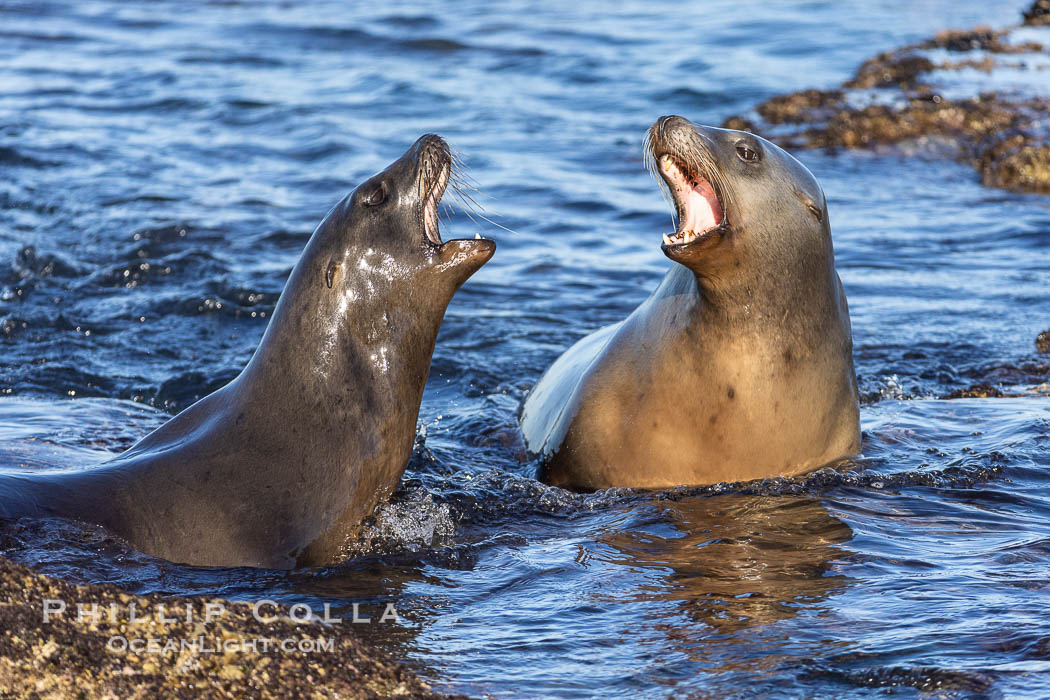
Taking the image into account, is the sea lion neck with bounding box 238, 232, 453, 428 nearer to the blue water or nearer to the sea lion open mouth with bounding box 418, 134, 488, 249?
the sea lion open mouth with bounding box 418, 134, 488, 249

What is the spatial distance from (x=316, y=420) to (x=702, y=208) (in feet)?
6.07

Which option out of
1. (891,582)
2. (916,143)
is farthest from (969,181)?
(891,582)

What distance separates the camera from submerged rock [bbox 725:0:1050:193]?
12.9 m

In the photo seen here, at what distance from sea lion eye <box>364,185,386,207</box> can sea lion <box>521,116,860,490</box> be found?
110 centimetres

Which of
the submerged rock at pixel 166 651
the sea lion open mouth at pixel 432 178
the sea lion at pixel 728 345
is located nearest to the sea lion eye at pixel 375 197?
the sea lion open mouth at pixel 432 178

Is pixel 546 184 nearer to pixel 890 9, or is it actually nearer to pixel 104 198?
pixel 104 198

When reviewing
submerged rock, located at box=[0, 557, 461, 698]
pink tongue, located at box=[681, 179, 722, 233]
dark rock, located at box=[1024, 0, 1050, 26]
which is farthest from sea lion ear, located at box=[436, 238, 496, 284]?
dark rock, located at box=[1024, 0, 1050, 26]

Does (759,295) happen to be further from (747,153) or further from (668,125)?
(668,125)

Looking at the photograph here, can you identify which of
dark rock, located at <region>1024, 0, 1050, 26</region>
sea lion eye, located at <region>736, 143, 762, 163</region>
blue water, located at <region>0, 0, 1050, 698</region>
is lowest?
blue water, located at <region>0, 0, 1050, 698</region>

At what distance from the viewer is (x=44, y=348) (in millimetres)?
8320

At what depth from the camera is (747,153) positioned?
5.53m

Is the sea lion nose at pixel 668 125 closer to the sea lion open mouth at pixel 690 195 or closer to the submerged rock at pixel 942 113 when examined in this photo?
the sea lion open mouth at pixel 690 195

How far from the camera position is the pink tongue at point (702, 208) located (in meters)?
5.64

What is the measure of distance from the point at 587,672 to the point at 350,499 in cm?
122
